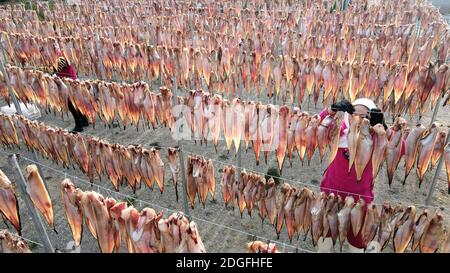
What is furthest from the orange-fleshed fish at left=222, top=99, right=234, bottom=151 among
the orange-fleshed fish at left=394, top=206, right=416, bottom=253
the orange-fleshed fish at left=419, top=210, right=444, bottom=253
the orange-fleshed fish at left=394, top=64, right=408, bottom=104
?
the orange-fleshed fish at left=394, top=64, right=408, bottom=104

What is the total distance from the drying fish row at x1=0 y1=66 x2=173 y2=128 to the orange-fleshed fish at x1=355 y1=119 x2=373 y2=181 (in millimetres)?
3614

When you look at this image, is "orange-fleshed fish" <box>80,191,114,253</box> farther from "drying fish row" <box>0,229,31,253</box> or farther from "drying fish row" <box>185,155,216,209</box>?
"drying fish row" <box>185,155,216,209</box>

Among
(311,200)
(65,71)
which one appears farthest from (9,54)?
(311,200)

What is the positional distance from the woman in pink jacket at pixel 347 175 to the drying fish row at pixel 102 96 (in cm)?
328

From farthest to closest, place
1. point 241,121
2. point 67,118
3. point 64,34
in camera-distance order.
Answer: point 64,34, point 67,118, point 241,121

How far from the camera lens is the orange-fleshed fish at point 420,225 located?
11.4 ft

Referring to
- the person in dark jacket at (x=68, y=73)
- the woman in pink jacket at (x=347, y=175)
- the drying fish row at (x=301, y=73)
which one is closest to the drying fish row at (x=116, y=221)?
the woman in pink jacket at (x=347, y=175)

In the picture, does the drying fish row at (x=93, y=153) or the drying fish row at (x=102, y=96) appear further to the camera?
the drying fish row at (x=102, y=96)

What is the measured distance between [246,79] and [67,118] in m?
5.09

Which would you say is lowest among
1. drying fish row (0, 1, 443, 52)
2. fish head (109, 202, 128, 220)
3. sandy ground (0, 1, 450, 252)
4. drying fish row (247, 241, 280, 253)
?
sandy ground (0, 1, 450, 252)

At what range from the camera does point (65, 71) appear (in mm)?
7938

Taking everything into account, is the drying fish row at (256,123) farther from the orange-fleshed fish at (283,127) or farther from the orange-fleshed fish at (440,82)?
the orange-fleshed fish at (440,82)

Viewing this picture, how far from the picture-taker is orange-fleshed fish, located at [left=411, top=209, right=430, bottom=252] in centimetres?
348
